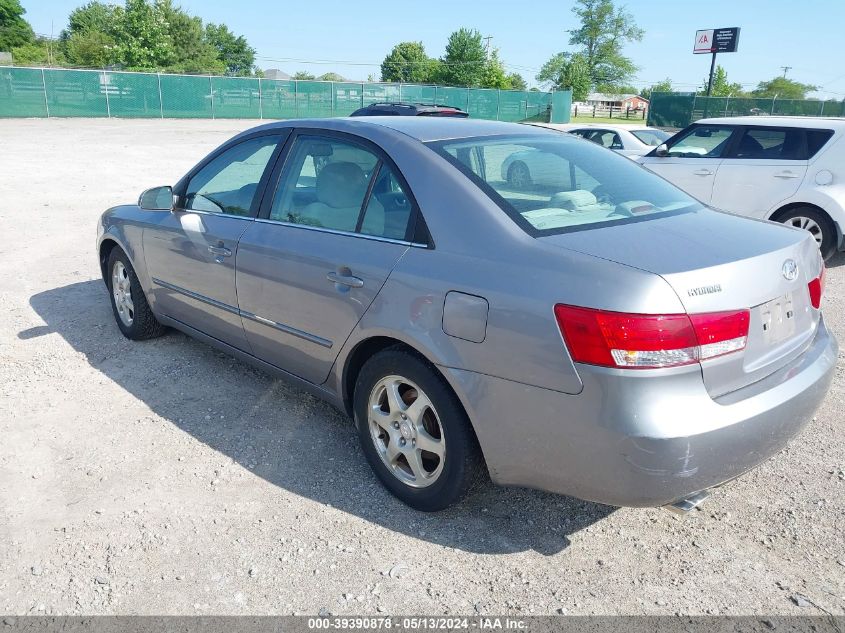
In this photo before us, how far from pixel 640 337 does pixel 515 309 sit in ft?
1.42

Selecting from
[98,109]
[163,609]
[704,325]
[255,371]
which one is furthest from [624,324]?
[98,109]

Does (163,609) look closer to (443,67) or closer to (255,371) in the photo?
(255,371)

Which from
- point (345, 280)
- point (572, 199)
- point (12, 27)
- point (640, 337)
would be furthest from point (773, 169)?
point (12, 27)

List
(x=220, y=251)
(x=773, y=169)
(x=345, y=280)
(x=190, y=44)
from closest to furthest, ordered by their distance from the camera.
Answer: (x=345, y=280), (x=220, y=251), (x=773, y=169), (x=190, y=44)

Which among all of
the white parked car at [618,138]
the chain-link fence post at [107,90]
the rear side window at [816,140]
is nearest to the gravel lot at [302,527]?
the rear side window at [816,140]

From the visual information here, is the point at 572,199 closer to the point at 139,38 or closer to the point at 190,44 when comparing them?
the point at 139,38

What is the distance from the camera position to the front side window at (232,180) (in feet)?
12.6

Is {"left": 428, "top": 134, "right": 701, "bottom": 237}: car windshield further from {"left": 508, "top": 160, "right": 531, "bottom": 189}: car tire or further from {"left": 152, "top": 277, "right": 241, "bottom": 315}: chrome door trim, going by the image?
{"left": 152, "top": 277, "right": 241, "bottom": 315}: chrome door trim

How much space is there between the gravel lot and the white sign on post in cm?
5226

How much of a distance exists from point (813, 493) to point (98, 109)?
38.2 metres

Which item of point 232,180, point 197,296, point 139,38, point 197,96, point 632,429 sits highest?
point 139,38

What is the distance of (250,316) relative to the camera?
3.69 metres

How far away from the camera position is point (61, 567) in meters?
2.67

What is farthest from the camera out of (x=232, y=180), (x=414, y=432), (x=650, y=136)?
(x=650, y=136)
